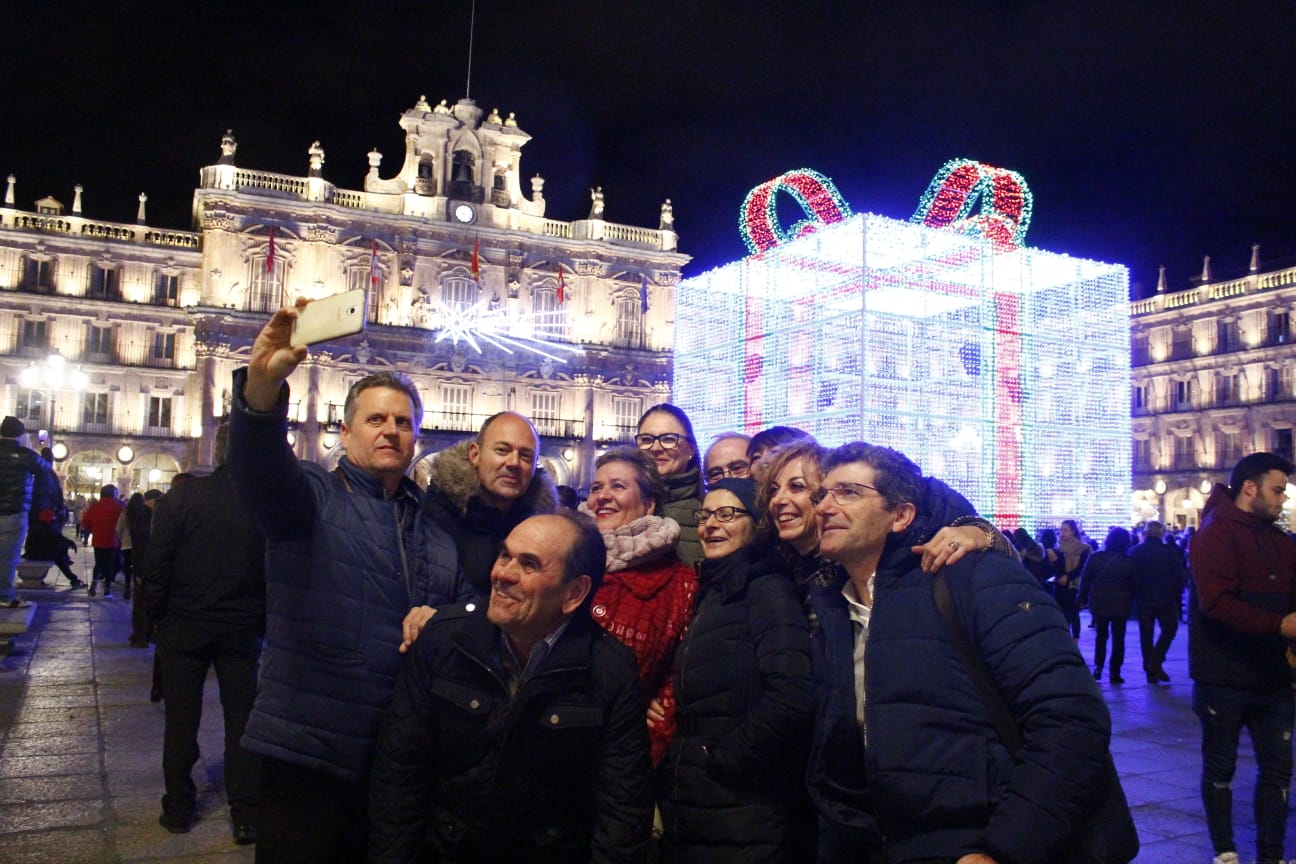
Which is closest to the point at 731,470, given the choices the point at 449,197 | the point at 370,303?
the point at 370,303

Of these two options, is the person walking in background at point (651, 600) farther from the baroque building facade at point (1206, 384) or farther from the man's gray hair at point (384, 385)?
the baroque building facade at point (1206, 384)

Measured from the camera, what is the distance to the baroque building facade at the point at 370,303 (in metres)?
33.5

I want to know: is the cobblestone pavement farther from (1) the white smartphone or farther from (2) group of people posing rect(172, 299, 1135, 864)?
(1) the white smartphone

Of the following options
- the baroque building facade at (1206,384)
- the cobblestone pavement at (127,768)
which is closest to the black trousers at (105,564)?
the cobblestone pavement at (127,768)

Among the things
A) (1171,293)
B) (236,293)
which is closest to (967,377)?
(236,293)

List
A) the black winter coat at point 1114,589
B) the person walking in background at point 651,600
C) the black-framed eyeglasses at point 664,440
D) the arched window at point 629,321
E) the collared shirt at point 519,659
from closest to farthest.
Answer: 1. the collared shirt at point 519,659
2. the person walking in background at point 651,600
3. the black-framed eyeglasses at point 664,440
4. the black winter coat at point 1114,589
5. the arched window at point 629,321

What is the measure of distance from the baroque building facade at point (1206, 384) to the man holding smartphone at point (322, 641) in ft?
140

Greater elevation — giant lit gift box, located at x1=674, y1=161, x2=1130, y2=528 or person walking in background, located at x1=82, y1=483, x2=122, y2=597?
giant lit gift box, located at x1=674, y1=161, x2=1130, y2=528

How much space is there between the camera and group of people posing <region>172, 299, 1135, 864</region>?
7.52 feet

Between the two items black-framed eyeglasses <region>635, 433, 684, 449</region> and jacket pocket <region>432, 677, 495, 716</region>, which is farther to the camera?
black-framed eyeglasses <region>635, 433, 684, 449</region>

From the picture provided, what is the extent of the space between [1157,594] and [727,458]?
753 cm

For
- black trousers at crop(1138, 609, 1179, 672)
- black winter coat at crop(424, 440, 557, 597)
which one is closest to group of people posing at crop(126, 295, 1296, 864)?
black winter coat at crop(424, 440, 557, 597)

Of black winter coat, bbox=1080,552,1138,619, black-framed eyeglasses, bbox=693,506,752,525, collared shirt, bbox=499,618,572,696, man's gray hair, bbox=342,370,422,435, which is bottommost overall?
black winter coat, bbox=1080,552,1138,619

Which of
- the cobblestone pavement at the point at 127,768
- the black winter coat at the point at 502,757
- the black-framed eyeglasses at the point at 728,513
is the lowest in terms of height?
the cobblestone pavement at the point at 127,768
